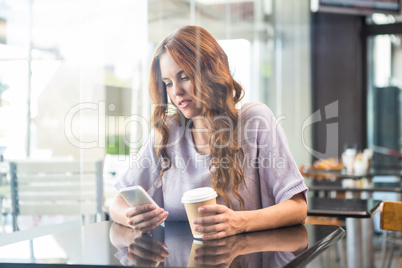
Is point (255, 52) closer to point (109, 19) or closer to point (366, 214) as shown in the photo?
point (109, 19)

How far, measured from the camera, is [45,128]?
2.32m

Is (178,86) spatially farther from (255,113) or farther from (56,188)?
(56,188)

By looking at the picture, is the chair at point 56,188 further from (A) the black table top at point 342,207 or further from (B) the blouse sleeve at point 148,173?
(A) the black table top at point 342,207

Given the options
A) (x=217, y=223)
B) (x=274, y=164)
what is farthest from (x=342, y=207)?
(x=217, y=223)

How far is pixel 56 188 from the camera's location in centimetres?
243

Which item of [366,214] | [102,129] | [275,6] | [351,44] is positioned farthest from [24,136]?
[351,44]

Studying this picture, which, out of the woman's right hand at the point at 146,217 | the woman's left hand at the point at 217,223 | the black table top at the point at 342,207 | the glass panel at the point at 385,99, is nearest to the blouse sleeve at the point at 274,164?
the woman's left hand at the point at 217,223

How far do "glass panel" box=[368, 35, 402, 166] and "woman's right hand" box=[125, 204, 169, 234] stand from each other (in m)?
6.02

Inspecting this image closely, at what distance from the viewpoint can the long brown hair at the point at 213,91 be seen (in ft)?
5.15

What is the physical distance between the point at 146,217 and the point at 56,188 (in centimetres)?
111

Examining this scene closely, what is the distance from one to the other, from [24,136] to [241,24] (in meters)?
3.56

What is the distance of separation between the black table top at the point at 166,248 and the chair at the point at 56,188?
77 centimetres

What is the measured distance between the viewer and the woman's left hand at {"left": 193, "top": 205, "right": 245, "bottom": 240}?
1302mm

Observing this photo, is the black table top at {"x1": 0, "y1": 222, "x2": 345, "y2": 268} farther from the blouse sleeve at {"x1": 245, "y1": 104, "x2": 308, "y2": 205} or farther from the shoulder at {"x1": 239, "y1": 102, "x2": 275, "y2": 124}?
the shoulder at {"x1": 239, "y1": 102, "x2": 275, "y2": 124}
